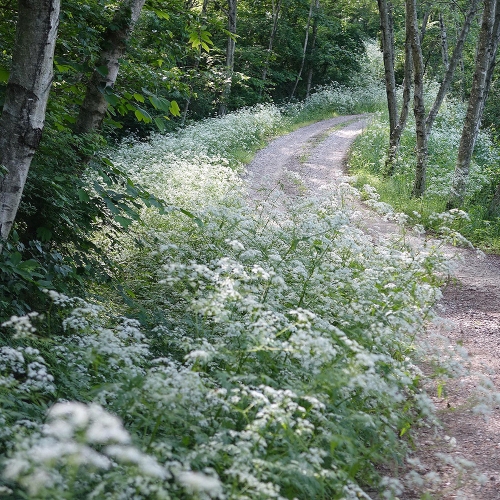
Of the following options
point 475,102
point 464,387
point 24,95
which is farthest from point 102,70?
point 475,102

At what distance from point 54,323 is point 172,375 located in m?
2.52

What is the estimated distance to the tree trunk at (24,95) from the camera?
155 inches

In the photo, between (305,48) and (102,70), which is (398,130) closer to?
(102,70)

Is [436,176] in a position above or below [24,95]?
below

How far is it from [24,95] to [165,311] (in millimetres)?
2604

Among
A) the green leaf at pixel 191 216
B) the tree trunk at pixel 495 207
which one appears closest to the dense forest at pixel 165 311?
the green leaf at pixel 191 216

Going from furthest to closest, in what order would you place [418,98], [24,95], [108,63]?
[418,98]
[108,63]
[24,95]

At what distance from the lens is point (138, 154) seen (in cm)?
1491

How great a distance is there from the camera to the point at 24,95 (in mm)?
4062

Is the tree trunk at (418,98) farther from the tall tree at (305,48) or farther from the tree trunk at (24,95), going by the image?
the tall tree at (305,48)

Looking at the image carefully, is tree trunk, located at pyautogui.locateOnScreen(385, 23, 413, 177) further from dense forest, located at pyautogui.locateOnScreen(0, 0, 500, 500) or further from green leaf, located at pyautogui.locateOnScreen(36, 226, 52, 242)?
green leaf, located at pyautogui.locateOnScreen(36, 226, 52, 242)

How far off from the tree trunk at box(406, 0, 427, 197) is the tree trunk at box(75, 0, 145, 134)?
9.33 m

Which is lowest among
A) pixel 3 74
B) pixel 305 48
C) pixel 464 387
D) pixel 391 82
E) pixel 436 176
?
pixel 464 387

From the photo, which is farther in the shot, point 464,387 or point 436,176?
point 436,176
